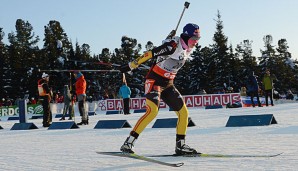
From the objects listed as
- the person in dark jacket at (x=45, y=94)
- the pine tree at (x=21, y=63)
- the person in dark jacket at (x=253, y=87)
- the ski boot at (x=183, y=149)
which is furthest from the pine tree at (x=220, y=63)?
the ski boot at (x=183, y=149)

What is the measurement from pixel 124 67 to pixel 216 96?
2512 centimetres

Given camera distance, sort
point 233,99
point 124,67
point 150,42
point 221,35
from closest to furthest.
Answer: point 124,67, point 233,99, point 221,35, point 150,42

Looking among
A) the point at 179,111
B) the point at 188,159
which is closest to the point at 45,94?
the point at 179,111

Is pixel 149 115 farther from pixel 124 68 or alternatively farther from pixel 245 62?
pixel 245 62

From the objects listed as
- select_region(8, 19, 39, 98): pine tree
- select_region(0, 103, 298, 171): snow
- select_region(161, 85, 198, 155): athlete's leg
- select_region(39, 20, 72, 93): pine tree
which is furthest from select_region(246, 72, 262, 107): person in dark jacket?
select_region(8, 19, 39, 98): pine tree

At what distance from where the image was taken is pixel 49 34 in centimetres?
7312

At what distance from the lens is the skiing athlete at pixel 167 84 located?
628 cm

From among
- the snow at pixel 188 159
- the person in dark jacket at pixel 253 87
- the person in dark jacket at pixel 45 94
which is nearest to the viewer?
the snow at pixel 188 159

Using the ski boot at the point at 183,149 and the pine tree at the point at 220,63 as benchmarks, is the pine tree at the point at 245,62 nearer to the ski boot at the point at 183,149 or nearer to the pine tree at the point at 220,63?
the pine tree at the point at 220,63

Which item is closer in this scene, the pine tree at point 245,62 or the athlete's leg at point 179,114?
the athlete's leg at point 179,114

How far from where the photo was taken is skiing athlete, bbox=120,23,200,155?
6.28 m

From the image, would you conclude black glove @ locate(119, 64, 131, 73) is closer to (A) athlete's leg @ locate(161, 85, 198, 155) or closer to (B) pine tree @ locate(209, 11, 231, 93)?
(A) athlete's leg @ locate(161, 85, 198, 155)

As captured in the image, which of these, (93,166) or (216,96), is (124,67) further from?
(216,96)

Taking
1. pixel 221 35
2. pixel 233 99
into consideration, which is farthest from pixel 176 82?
pixel 233 99
